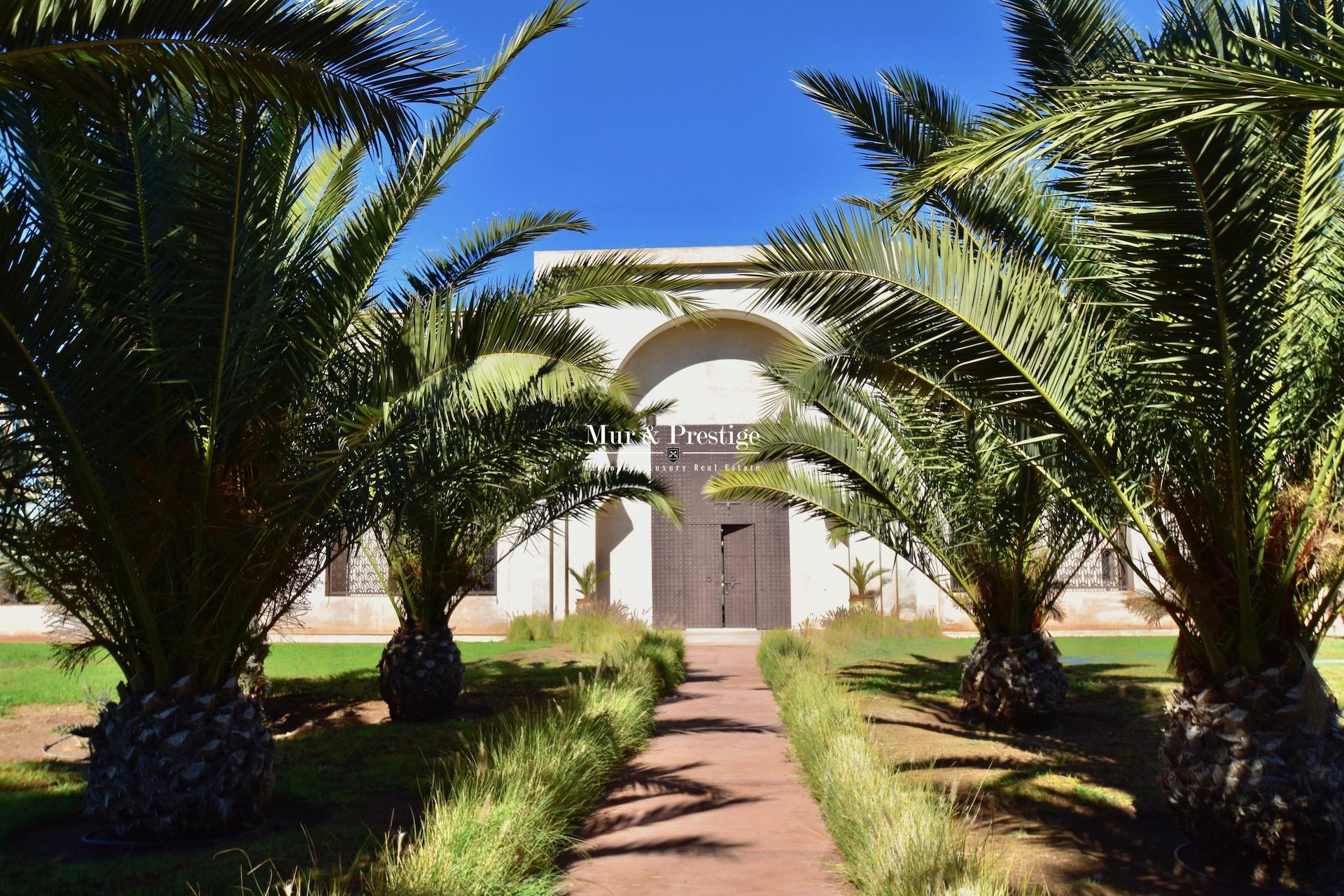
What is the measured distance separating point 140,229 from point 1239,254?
5.62m

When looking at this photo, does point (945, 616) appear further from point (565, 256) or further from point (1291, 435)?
point (1291, 435)

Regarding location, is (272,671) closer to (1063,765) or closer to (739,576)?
(1063,765)

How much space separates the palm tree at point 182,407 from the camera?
5.12 meters

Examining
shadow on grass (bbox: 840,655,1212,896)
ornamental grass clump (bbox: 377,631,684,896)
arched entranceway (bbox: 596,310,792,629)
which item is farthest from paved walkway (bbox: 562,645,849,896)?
arched entranceway (bbox: 596,310,792,629)

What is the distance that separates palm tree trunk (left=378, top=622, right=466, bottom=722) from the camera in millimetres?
9953

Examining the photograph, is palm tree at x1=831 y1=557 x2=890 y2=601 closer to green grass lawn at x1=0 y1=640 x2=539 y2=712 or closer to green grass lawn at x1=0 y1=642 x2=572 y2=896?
green grass lawn at x1=0 y1=640 x2=539 y2=712

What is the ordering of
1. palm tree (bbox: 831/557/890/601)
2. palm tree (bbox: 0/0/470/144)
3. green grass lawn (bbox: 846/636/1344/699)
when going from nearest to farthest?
palm tree (bbox: 0/0/470/144), green grass lawn (bbox: 846/636/1344/699), palm tree (bbox: 831/557/890/601)

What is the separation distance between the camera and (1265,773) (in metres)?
4.98

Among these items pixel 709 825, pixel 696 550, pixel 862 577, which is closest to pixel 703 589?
pixel 696 550

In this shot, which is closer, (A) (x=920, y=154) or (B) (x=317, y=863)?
(B) (x=317, y=863)

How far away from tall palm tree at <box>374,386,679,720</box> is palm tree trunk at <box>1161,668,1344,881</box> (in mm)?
5035

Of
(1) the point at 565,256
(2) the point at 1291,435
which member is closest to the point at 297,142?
(2) the point at 1291,435

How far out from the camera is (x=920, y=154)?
7117mm

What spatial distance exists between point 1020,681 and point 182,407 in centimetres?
719
